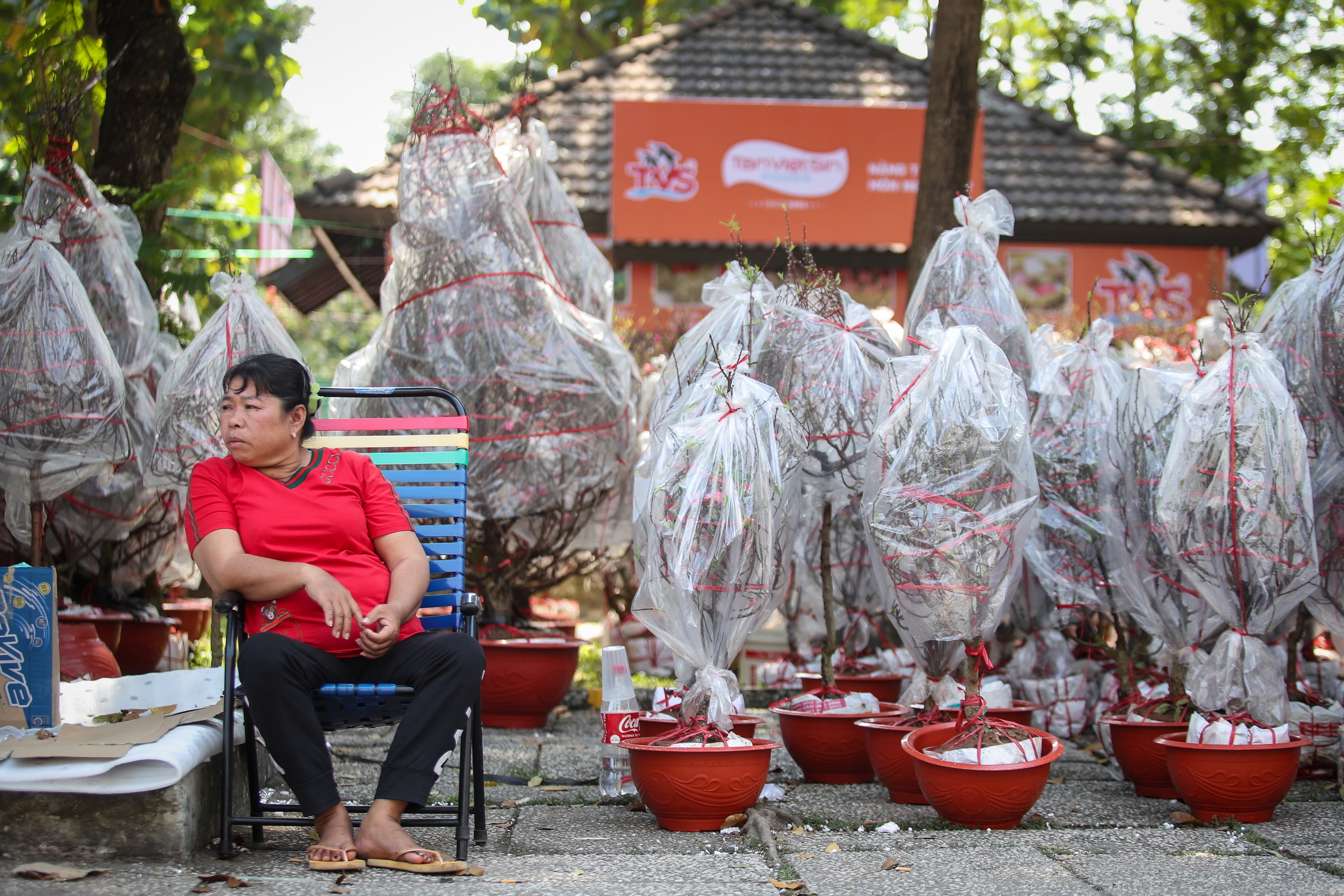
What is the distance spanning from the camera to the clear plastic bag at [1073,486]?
13.1 feet

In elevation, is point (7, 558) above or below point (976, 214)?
below

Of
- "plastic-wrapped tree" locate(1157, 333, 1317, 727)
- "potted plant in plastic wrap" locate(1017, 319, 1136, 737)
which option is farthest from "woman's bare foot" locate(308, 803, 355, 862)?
"potted plant in plastic wrap" locate(1017, 319, 1136, 737)

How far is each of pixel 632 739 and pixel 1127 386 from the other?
228 cm

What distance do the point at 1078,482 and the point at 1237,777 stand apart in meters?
1.26

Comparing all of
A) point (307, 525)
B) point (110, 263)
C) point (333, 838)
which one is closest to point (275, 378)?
point (307, 525)

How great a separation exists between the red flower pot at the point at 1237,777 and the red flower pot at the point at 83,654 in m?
3.50

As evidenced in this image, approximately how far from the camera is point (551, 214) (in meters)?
5.16

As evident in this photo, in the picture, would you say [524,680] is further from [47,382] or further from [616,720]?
[47,382]

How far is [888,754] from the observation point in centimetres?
330

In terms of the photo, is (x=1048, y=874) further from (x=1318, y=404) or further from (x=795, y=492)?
(x=1318, y=404)

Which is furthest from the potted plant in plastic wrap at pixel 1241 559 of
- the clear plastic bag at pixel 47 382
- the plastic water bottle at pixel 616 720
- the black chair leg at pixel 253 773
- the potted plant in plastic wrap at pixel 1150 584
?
the clear plastic bag at pixel 47 382

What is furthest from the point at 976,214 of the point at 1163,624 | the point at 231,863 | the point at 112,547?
the point at 112,547

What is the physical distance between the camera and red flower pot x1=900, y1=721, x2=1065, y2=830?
9.56ft

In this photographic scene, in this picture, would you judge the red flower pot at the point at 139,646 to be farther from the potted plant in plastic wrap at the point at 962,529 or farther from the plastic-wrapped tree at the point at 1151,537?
the plastic-wrapped tree at the point at 1151,537
